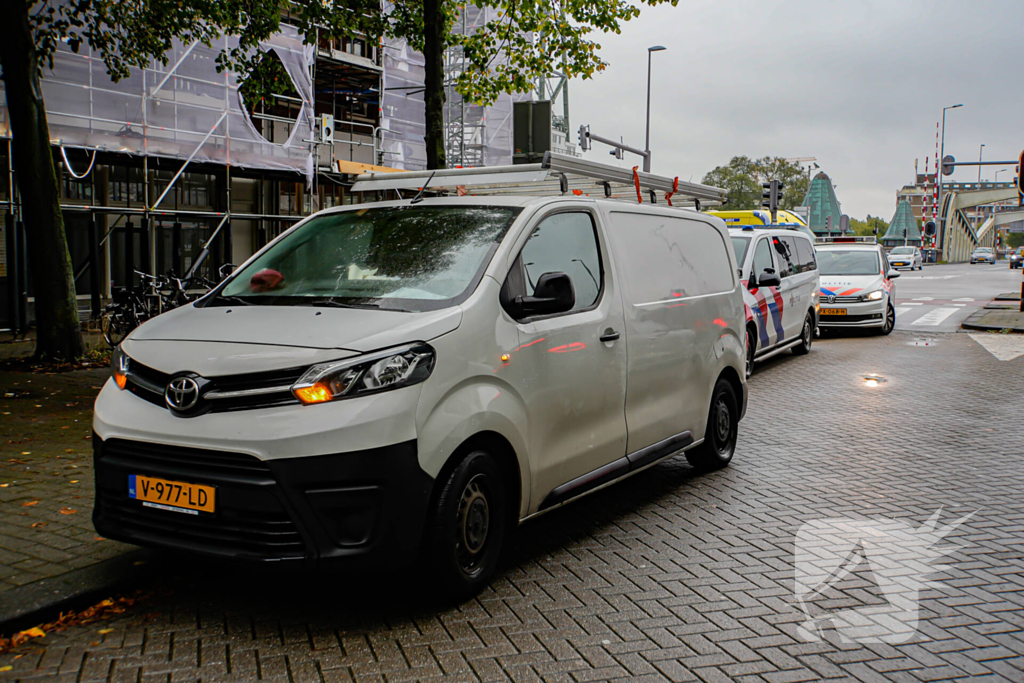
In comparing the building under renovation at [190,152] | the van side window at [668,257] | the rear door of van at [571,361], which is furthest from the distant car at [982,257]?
the rear door of van at [571,361]

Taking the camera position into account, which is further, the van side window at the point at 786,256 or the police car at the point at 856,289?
the police car at the point at 856,289

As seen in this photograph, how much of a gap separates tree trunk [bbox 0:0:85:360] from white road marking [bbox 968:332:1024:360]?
13.0 metres

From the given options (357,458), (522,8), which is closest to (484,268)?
(357,458)

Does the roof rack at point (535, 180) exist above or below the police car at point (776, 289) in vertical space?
above

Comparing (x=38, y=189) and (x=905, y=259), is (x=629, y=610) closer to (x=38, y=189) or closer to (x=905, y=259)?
(x=38, y=189)

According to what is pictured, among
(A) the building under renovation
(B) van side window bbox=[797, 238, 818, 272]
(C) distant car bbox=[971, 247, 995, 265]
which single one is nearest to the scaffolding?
(A) the building under renovation

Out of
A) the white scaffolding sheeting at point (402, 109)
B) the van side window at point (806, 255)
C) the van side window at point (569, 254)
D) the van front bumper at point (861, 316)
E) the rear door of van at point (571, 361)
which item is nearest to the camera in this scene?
the rear door of van at point (571, 361)

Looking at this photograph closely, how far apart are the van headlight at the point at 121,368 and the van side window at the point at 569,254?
184 centimetres

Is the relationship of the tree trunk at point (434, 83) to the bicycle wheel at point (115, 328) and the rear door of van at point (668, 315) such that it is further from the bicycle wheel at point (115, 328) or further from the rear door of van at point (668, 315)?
the rear door of van at point (668, 315)

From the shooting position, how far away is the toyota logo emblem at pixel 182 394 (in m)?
3.63

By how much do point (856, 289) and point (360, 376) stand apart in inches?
591

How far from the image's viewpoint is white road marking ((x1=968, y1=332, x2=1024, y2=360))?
14250 millimetres

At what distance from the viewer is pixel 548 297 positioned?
169 inches

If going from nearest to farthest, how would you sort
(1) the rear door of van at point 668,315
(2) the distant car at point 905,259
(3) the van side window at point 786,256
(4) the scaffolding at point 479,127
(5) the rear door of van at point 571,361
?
(5) the rear door of van at point 571,361
(1) the rear door of van at point 668,315
(3) the van side window at point 786,256
(4) the scaffolding at point 479,127
(2) the distant car at point 905,259
